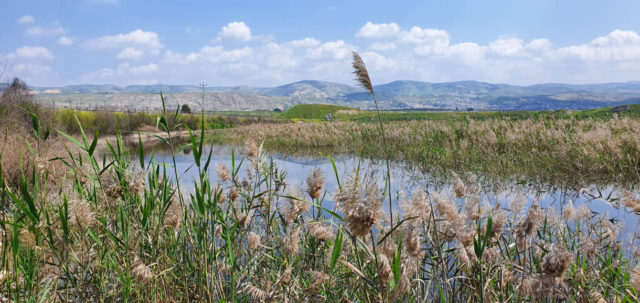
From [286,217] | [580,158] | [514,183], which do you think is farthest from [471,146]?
[286,217]

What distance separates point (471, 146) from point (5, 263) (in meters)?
12.6

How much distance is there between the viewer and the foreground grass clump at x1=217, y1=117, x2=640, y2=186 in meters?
9.23

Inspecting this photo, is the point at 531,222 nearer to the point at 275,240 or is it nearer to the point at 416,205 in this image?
the point at 416,205

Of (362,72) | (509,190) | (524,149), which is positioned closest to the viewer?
(362,72)

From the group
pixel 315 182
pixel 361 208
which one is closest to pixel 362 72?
pixel 361 208

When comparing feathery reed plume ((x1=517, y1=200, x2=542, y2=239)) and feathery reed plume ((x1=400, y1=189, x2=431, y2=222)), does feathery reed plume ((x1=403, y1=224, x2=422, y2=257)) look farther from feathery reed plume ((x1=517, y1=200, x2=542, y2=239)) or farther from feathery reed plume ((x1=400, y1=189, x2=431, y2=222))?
feathery reed plume ((x1=517, y1=200, x2=542, y2=239))

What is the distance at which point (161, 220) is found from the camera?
2471mm

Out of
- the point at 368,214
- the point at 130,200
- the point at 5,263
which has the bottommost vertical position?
the point at 5,263

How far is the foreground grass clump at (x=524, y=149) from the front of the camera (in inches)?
363

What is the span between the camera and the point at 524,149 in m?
11.9

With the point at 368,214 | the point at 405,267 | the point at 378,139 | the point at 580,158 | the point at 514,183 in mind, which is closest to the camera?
the point at 368,214

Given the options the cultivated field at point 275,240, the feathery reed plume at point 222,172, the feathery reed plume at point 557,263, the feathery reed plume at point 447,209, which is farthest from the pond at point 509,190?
the feathery reed plume at point 557,263

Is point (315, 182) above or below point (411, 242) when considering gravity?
above

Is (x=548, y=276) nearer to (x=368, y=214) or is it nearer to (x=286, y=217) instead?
(x=368, y=214)
